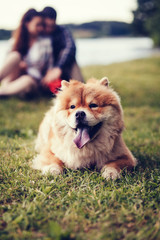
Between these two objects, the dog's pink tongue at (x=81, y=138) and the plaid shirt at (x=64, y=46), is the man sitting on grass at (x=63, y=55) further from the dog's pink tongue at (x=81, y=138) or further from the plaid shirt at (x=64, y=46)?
the dog's pink tongue at (x=81, y=138)

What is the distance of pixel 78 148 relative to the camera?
8.60ft

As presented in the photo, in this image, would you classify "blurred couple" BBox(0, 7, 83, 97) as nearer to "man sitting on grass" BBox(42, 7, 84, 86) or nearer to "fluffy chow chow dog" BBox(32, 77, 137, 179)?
"man sitting on grass" BBox(42, 7, 84, 86)

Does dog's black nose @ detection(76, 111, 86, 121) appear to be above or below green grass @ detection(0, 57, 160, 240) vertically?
above

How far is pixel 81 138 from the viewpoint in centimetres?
253

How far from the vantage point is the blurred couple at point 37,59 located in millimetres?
5473

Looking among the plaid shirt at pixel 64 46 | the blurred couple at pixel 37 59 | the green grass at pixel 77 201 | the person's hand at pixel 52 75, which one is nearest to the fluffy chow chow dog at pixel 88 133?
the green grass at pixel 77 201

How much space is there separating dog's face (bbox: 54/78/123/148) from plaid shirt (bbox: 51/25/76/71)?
298 centimetres

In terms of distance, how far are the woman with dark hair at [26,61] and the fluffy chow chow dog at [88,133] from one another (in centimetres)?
329

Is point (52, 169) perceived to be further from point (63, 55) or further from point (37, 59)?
point (37, 59)

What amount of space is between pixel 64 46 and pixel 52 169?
12.8 ft

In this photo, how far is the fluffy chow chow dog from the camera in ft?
8.30

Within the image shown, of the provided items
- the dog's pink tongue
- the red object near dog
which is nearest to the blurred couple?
the red object near dog

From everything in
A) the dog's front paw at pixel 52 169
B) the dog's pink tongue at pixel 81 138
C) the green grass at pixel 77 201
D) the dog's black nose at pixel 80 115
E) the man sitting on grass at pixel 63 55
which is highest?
the man sitting on grass at pixel 63 55

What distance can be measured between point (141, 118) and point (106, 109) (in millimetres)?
3406
